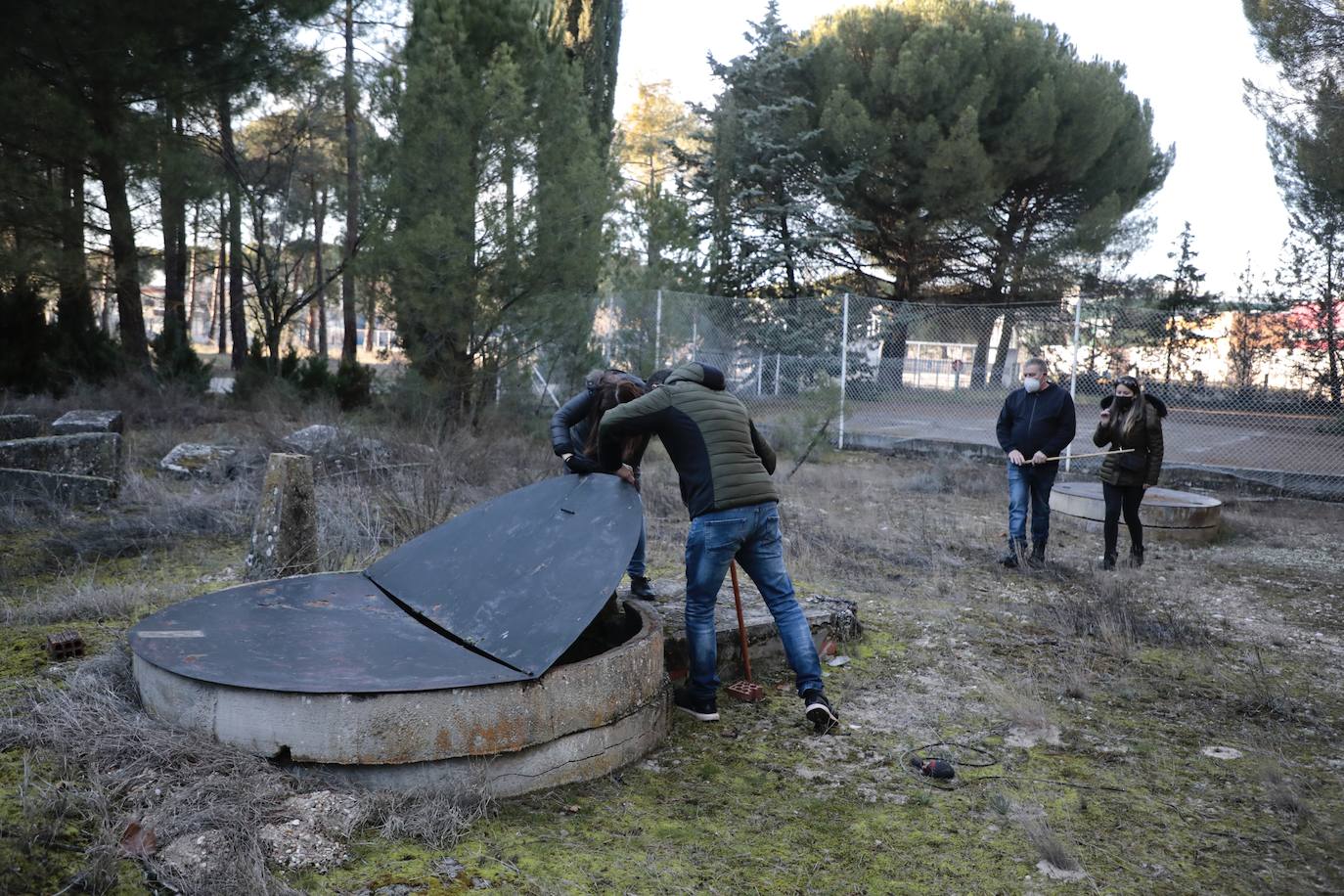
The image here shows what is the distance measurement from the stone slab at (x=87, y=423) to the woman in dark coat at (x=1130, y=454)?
9705 millimetres

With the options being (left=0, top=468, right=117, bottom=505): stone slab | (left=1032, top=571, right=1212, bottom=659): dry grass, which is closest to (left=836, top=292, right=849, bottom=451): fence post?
(left=1032, top=571, right=1212, bottom=659): dry grass

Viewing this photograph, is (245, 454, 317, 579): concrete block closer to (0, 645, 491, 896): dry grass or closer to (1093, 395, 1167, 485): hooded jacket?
(0, 645, 491, 896): dry grass

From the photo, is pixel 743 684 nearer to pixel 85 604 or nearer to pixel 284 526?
pixel 284 526

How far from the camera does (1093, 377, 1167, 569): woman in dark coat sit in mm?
7242

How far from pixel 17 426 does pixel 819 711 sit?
9.44 meters

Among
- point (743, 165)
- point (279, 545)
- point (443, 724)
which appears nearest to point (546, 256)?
point (279, 545)

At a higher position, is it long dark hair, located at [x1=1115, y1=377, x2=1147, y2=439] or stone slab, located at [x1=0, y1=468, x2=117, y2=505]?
long dark hair, located at [x1=1115, y1=377, x2=1147, y2=439]

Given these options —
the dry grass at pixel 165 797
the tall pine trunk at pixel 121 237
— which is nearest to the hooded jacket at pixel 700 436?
the dry grass at pixel 165 797

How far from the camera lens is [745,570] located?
13.9ft

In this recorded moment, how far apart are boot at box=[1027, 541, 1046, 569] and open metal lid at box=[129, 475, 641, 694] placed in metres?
4.34

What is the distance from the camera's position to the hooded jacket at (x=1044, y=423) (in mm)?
7273

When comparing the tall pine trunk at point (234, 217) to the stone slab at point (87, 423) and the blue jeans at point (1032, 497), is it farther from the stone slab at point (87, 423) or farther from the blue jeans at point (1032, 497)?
the blue jeans at point (1032, 497)

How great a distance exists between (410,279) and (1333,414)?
1086cm

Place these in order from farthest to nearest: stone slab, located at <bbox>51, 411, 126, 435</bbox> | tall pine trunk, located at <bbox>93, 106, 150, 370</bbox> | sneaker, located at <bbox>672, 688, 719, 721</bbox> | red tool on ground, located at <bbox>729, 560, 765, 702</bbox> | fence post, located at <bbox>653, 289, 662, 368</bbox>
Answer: fence post, located at <bbox>653, 289, 662, 368</bbox>, tall pine trunk, located at <bbox>93, 106, 150, 370</bbox>, stone slab, located at <bbox>51, 411, 126, 435</bbox>, red tool on ground, located at <bbox>729, 560, 765, 702</bbox>, sneaker, located at <bbox>672, 688, 719, 721</bbox>
